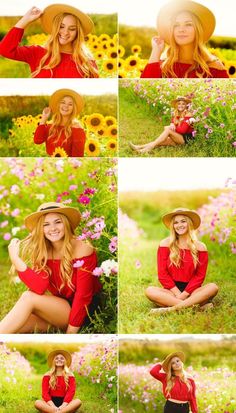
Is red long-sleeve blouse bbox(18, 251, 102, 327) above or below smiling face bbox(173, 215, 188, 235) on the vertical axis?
below

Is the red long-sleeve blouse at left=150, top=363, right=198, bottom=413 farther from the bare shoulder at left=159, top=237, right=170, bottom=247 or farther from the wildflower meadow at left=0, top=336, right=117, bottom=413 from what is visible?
the bare shoulder at left=159, top=237, right=170, bottom=247

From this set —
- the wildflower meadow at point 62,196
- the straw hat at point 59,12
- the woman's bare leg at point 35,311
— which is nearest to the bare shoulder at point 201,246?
the wildflower meadow at point 62,196

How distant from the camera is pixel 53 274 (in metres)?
2.37

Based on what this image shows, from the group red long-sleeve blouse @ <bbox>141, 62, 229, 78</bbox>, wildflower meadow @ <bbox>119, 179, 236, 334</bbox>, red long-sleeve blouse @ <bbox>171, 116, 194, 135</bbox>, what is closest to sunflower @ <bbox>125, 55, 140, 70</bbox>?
red long-sleeve blouse @ <bbox>141, 62, 229, 78</bbox>

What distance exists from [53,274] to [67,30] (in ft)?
3.17

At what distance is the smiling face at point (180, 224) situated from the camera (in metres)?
2.38

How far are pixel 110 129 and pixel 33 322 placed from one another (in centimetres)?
82

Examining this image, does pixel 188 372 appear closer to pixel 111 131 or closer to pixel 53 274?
pixel 53 274

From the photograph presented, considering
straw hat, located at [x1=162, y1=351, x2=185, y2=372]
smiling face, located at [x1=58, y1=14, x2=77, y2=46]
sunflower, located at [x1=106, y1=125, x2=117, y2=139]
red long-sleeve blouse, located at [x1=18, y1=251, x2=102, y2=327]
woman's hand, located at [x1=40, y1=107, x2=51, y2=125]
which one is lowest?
straw hat, located at [x1=162, y1=351, x2=185, y2=372]

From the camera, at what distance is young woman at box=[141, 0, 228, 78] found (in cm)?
239

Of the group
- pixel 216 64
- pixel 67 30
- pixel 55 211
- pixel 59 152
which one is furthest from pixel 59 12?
pixel 55 211

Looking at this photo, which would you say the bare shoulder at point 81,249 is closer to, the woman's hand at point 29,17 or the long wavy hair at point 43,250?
the long wavy hair at point 43,250

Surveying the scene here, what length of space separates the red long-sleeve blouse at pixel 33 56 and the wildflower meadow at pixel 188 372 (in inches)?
42.9

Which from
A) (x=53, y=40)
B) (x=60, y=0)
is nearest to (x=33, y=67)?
(x=53, y=40)
